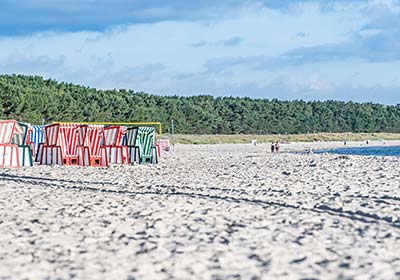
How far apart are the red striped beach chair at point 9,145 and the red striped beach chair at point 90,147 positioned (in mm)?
1766

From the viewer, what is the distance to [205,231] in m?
7.83

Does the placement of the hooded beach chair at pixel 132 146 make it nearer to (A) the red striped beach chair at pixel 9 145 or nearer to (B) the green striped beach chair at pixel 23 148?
(B) the green striped beach chair at pixel 23 148

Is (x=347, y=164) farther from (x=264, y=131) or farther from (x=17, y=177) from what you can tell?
(x=264, y=131)

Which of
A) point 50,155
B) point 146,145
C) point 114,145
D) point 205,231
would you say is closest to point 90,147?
point 114,145

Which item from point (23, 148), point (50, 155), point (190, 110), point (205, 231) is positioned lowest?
point (205, 231)

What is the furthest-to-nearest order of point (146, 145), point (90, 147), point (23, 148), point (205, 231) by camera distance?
point (146, 145) → point (90, 147) → point (23, 148) → point (205, 231)

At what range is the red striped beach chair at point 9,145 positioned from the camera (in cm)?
2091

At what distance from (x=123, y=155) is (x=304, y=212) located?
1424cm

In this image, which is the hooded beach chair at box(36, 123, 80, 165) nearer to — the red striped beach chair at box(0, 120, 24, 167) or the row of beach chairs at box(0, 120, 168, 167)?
the row of beach chairs at box(0, 120, 168, 167)

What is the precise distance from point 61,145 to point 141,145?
8.29 ft

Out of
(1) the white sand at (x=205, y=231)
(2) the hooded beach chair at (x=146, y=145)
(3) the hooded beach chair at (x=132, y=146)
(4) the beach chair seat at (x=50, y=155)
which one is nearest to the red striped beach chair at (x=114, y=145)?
(3) the hooded beach chair at (x=132, y=146)

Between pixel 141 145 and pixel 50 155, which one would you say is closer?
pixel 50 155

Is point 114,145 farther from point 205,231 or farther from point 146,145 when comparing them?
point 205,231

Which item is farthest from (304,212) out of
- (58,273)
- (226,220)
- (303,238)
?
(58,273)
